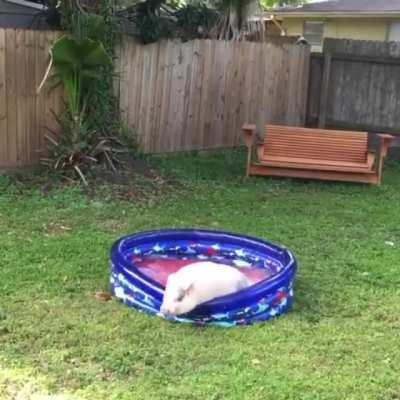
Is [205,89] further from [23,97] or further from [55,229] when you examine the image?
[55,229]

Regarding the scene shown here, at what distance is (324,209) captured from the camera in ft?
24.7

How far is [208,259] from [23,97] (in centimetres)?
364

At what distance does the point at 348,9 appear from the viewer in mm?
16219

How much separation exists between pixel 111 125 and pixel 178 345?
494 centimetres

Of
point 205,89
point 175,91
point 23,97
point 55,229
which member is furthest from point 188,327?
point 205,89

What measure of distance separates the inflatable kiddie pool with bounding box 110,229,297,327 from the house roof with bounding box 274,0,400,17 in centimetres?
1100

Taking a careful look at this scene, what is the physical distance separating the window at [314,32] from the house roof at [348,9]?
52cm

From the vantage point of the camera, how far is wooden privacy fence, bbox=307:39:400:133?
35.9 feet

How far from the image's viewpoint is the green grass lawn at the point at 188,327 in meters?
3.48

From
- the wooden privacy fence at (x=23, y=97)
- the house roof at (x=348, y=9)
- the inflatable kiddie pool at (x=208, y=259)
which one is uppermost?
the house roof at (x=348, y=9)

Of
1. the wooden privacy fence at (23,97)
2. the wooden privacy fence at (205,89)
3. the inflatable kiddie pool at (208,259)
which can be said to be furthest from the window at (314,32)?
the inflatable kiddie pool at (208,259)

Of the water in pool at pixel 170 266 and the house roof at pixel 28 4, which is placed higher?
the house roof at pixel 28 4

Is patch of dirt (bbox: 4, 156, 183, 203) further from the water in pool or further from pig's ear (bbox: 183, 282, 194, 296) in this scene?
pig's ear (bbox: 183, 282, 194, 296)

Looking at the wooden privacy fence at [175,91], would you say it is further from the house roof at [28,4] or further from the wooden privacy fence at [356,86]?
the house roof at [28,4]
